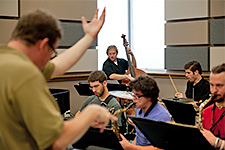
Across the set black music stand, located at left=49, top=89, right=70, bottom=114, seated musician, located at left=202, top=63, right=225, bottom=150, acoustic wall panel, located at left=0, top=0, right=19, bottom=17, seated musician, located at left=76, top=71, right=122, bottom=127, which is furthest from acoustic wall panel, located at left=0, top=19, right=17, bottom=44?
seated musician, located at left=202, top=63, right=225, bottom=150

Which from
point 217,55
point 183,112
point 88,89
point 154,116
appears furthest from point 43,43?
point 217,55

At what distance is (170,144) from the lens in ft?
6.52

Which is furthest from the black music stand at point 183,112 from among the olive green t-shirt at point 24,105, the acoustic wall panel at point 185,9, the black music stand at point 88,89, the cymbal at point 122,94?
the acoustic wall panel at point 185,9

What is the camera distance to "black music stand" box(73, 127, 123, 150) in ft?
6.77


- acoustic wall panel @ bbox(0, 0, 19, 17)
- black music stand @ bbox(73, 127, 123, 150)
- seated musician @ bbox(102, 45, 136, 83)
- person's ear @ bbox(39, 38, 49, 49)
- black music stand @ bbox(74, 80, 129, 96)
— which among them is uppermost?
acoustic wall panel @ bbox(0, 0, 19, 17)

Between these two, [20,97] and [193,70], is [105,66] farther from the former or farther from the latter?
[20,97]

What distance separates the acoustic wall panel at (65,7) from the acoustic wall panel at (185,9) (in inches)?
58.8

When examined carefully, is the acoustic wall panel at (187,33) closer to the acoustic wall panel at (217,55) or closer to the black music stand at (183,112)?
the acoustic wall panel at (217,55)

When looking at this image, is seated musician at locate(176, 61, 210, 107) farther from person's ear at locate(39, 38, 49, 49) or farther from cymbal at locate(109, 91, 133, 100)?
person's ear at locate(39, 38, 49, 49)

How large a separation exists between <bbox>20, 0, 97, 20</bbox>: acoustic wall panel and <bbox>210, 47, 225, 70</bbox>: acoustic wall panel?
94.9 inches

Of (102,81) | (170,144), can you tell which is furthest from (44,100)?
(102,81)

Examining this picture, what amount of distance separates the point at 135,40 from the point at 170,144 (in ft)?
17.3

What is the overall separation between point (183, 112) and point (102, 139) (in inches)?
36.7

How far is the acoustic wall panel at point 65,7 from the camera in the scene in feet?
16.7
